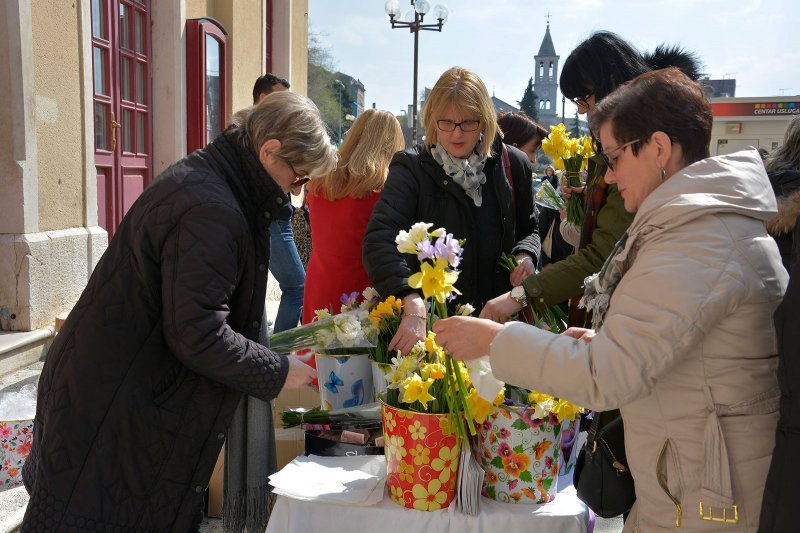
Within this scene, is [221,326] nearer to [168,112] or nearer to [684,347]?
[684,347]

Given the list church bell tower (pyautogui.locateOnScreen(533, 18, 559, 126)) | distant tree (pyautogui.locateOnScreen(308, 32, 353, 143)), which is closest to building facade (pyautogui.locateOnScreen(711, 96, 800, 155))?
distant tree (pyautogui.locateOnScreen(308, 32, 353, 143))

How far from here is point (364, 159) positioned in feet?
11.3

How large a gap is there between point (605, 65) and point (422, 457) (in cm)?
139

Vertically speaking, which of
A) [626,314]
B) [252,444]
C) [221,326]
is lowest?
[252,444]

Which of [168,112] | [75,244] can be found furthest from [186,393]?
[168,112]

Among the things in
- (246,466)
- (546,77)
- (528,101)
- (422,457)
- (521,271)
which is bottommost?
(246,466)

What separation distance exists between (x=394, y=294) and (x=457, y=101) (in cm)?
79

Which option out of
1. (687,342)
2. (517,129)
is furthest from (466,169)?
(517,129)

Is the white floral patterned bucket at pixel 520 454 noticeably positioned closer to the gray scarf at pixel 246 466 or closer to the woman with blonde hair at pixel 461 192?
the gray scarf at pixel 246 466

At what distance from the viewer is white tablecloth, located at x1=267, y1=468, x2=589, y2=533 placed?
1.74 metres

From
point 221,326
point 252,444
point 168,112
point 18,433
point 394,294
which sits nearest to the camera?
point 221,326

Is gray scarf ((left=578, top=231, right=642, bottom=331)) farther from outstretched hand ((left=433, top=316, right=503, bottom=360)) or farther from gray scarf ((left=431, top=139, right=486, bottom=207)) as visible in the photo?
gray scarf ((left=431, top=139, right=486, bottom=207))

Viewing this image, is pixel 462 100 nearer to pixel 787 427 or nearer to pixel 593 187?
pixel 593 187

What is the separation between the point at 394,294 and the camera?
245cm
